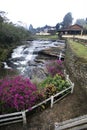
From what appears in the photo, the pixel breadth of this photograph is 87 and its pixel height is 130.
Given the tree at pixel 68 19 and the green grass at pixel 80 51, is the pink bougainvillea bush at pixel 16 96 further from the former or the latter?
the tree at pixel 68 19

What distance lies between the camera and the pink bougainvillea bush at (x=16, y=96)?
6270mm

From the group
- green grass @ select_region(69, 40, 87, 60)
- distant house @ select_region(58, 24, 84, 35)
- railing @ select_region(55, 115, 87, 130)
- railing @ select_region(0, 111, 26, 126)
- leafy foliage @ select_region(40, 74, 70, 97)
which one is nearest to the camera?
railing @ select_region(55, 115, 87, 130)

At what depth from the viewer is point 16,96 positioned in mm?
6293

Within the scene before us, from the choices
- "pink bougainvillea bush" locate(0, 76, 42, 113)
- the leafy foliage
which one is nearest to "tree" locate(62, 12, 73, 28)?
the leafy foliage

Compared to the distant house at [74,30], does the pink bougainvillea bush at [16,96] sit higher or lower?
lower

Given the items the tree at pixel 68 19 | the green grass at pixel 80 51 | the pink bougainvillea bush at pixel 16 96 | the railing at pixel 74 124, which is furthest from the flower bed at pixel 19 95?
the tree at pixel 68 19

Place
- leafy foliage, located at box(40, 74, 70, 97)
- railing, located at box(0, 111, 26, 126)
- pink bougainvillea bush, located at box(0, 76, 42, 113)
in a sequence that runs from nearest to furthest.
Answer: railing, located at box(0, 111, 26, 126)
pink bougainvillea bush, located at box(0, 76, 42, 113)
leafy foliage, located at box(40, 74, 70, 97)

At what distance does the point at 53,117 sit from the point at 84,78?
347 cm

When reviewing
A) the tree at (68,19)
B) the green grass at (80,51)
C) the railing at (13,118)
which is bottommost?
the railing at (13,118)

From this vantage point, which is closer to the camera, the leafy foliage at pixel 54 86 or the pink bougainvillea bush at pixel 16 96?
the pink bougainvillea bush at pixel 16 96

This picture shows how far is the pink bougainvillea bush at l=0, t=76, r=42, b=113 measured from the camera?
20.6 ft

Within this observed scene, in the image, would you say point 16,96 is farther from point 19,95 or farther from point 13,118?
point 13,118

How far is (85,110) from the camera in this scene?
22.3ft

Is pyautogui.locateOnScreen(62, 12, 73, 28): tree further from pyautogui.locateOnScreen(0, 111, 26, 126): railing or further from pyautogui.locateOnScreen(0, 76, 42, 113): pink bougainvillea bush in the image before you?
pyautogui.locateOnScreen(0, 111, 26, 126): railing
